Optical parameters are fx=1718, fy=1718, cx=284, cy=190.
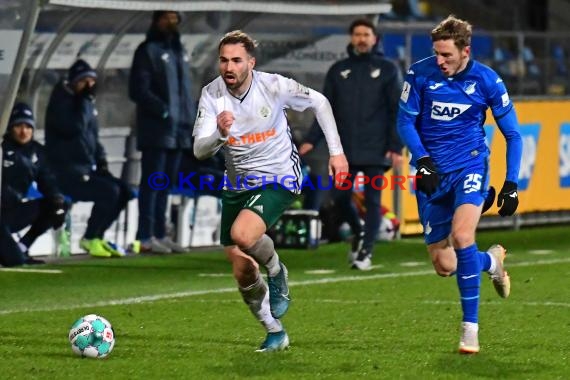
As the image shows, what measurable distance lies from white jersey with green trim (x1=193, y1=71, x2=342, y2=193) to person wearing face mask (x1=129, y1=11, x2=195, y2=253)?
21.4 feet

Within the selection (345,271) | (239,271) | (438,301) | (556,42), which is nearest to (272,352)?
(239,271)

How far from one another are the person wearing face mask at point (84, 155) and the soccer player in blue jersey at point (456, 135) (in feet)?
21.1

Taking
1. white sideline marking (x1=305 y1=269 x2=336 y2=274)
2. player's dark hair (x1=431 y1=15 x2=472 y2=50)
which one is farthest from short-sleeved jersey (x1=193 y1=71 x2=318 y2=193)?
white sideline marking (x1=305 y1=269 x2=336 y2=274)

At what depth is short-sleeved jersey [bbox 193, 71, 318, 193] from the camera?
983 centimetres

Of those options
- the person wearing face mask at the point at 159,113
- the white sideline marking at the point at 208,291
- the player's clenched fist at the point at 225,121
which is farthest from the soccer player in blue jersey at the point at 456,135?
the person wearing face mask at the point at 159,113

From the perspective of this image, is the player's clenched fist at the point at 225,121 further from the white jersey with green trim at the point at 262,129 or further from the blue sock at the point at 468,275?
the blue sock at the point at 468,275

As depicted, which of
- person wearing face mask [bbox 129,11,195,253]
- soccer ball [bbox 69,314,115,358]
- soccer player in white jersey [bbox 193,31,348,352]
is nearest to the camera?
soccer ball [bbox 69,314,115,358]

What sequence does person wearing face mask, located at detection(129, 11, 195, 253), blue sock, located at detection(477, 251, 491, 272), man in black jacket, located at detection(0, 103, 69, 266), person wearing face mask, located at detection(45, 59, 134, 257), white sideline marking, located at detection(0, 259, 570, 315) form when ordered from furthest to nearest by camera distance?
1. person wearing face mask, located at detection(129, 11, 195, 253)
2. person wearing face mask, located at detection(45, 59, 134, 257)
3. man in black jacket, located at detection(0, 103, 69, 266)
4. white sideline marking, located at detection(0, 259, 570, 315)
5. blue sock, located at detection(477, 251, 491, 272)

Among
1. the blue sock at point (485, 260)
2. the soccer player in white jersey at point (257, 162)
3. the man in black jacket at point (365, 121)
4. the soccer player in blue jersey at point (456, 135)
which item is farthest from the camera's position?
the man in black jacket at point (365, 121)

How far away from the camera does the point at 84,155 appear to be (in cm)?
1619

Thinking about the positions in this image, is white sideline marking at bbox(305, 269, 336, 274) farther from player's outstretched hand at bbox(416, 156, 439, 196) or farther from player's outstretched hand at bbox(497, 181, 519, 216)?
player's outstretched hand at bbox(497, 181, 519, 216)

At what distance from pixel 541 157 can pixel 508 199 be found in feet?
33.4

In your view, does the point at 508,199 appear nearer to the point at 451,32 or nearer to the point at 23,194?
the point at 451,32

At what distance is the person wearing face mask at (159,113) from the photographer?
1642 cm
